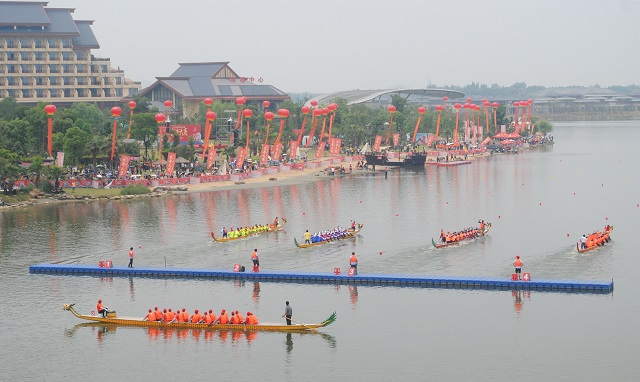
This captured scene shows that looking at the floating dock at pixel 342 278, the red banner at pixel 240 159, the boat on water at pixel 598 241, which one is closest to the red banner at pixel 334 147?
the red banner at pixel 240 159

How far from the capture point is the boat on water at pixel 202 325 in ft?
166

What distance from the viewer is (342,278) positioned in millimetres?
60688

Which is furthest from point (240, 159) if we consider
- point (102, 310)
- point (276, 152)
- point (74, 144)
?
point (102, 310)

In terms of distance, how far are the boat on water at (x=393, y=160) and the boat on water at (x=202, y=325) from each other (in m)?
92.4

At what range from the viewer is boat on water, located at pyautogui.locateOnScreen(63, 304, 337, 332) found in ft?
166

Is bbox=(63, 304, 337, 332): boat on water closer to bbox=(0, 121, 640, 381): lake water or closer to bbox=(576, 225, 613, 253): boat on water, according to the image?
bbox=(0, 121, 640, 381): lake water

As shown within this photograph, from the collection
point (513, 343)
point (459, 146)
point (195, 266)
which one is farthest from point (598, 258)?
point (459, 146)

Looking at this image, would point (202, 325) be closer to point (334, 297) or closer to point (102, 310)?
point (102, 310)

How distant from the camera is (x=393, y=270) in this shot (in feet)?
210

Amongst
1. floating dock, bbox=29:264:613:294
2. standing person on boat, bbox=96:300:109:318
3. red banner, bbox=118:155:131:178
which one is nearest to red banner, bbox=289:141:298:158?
red banner, bbox=118:155:131:178

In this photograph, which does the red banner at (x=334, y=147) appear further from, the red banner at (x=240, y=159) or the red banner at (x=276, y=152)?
the red banner at (x=240, y=159)

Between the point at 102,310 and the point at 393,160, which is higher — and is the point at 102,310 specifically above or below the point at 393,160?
below

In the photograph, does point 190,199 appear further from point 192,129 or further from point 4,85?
point 4,85

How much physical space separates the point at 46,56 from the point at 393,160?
207ft
